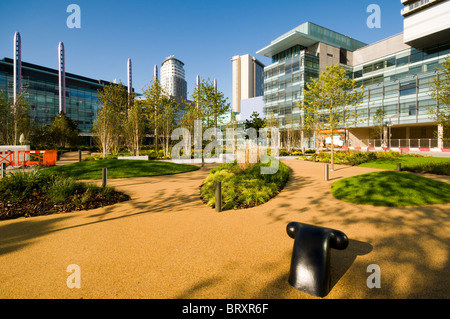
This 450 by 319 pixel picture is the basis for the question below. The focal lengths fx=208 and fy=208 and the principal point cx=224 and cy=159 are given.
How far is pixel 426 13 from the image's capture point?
3778cm

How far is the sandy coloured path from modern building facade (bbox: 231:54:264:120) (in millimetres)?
153827

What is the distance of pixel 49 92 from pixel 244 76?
12448 centimetres

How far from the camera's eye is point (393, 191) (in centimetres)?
732

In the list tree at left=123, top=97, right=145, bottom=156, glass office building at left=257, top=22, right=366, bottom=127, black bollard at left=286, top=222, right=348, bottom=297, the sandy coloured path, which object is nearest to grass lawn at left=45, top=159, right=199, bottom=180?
the sandy coloured path

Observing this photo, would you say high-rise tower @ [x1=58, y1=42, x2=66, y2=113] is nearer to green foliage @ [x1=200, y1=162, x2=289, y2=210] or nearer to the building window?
green foliage @ [x1=200, y1=162, x2=289, y2=210]

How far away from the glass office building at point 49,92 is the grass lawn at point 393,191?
189 feet

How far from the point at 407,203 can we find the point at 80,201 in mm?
10369

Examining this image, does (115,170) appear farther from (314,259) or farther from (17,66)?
(17,66)

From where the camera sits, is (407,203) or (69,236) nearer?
(69,236)

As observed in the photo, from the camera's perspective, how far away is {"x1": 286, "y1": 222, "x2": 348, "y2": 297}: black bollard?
267 centimetres

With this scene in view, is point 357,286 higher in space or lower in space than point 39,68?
lower
